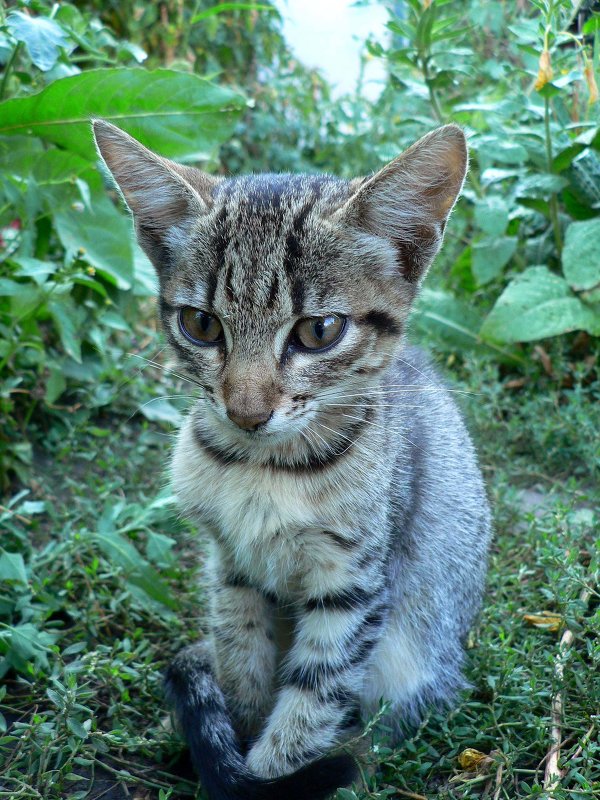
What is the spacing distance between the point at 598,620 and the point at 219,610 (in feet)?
3.64

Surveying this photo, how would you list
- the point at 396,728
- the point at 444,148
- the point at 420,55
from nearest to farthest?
the point at 444,148
the point at 396,728
the point at 420,55

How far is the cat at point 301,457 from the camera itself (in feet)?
7.27

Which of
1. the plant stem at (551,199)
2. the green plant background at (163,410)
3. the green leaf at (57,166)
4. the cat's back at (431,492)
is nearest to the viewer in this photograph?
the green plant background at (163,410)

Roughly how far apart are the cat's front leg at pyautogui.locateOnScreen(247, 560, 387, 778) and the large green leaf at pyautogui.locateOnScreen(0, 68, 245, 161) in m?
1.91

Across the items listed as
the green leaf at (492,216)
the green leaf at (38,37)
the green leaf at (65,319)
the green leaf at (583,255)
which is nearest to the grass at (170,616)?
the green leaf at (583,255)

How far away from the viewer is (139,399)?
4.30 metres

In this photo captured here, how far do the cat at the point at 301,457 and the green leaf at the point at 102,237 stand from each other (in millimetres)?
990

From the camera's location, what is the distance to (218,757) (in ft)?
7.40

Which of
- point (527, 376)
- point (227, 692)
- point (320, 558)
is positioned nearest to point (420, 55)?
point (527, 376)

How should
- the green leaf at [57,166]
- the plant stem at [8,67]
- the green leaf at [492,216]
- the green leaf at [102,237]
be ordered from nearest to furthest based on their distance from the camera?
the plant stem at [8,67], the green leaf at [57,166], the green leaf at [102,237], the green leaf at [492,216]

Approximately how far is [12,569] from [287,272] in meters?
1.40

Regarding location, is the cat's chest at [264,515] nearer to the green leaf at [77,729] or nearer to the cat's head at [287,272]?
the cat's head at [287,272]

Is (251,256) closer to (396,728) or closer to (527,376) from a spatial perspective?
(396,728)

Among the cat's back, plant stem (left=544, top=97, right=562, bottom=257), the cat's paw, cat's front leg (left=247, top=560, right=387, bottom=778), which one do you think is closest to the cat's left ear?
the cat's back
